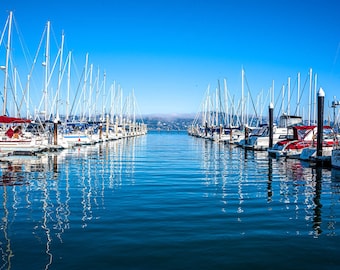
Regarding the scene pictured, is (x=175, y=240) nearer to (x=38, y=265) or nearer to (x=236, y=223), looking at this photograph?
(x=236, y=223)

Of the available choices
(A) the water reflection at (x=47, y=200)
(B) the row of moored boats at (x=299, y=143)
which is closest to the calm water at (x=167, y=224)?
(A) the water reflection at (x=47, y=200)

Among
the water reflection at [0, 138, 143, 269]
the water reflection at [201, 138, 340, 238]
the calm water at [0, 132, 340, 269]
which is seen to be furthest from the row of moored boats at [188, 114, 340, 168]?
the water reflection at [0, 138, 143, 269]

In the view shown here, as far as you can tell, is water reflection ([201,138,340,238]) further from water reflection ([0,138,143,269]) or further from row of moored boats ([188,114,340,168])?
water reflection ([0,138,143,269])

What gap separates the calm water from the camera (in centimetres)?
825

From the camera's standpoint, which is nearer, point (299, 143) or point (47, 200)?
point (47, 200)

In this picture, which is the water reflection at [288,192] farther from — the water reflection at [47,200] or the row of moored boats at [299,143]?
the water reflection at [47,200]

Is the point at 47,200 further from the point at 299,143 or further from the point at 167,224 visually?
the point at 299,143

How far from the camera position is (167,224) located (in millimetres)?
11086

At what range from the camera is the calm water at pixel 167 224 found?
8.25 metres

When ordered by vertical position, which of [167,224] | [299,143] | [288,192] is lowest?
[288,192]

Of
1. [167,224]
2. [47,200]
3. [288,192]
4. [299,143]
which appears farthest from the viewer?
[299,143]

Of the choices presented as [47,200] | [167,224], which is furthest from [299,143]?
[167,224]

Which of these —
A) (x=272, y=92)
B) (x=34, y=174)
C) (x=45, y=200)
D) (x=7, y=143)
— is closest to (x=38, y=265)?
(x=45, y=200)

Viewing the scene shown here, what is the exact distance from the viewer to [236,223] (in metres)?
11.3
